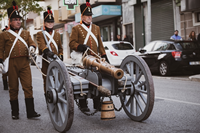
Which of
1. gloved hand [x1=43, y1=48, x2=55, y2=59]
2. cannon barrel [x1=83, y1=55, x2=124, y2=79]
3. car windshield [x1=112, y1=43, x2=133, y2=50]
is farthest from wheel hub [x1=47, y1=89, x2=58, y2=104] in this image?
car windshield [x1=112, y1=43, x2=133, y2=50]

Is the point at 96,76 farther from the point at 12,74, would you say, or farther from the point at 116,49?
the point at 116,49

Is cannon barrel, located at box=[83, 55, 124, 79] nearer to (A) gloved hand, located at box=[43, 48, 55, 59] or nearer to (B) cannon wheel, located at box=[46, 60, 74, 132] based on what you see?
(B) cannon wheel, located at box=[46, 60, 74, 132]

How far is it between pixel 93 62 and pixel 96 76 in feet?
0.96

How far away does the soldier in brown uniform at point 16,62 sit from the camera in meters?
5.79

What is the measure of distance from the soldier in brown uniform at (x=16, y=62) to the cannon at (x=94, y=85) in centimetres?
88

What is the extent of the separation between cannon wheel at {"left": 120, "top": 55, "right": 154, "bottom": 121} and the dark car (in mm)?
7844

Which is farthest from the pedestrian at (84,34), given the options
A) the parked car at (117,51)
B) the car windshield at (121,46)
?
the car windshield at (121,46)

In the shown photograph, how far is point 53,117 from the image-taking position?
16.2ft

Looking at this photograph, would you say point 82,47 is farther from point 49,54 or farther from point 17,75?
point 17,75

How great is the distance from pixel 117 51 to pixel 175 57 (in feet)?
15.0

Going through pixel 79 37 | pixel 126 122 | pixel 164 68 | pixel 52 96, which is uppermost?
pixel 79 37

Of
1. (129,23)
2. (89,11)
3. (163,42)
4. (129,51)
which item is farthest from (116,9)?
(89,11)

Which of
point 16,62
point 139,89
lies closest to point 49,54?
point 16,62

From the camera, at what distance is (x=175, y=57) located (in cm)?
1282
